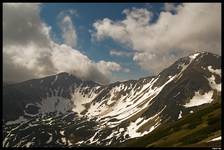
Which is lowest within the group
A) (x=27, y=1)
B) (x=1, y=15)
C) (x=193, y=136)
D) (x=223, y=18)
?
(x=223, y=18)

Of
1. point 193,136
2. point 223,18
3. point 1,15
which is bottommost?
point 223,18

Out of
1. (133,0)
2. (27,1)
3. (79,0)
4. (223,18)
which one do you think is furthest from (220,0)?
(27,1)

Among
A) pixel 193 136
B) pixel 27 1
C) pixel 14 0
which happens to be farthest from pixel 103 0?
pixel 193 136

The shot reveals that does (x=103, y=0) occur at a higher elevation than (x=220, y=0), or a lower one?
higher

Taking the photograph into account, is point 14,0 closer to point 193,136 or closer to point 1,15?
point 1,15

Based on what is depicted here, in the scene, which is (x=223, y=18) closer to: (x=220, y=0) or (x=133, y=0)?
(x=220, y=0)

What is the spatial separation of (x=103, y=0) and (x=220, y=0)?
893 cm

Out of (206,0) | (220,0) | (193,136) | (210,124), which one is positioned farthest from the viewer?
(210,124)

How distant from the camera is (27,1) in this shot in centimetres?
3284

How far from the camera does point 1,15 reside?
30.4m

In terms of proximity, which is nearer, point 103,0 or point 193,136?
point 103,0

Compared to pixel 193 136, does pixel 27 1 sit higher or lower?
lower

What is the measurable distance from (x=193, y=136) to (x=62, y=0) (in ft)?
433

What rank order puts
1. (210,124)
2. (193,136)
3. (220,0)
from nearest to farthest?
(220,0) < (193,136) < (210,124)
